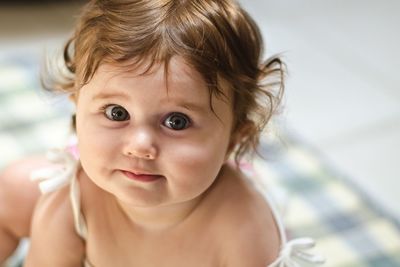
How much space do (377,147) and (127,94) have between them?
790 millimetres

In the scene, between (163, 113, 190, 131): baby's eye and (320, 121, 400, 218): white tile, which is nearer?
(163, 113, 190, 131): baby's eye

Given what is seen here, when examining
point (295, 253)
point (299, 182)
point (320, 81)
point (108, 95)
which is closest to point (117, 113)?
point (108, 95)

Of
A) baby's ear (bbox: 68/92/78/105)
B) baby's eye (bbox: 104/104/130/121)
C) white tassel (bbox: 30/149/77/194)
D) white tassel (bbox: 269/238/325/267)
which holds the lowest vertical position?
white tassel (bbox: 269/238/325/267)

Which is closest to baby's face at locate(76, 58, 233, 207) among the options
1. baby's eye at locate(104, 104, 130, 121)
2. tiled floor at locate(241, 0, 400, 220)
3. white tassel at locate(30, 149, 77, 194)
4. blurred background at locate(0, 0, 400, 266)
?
baby's eye at locate(104, 104, 130, 121)

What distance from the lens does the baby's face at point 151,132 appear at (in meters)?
0.62

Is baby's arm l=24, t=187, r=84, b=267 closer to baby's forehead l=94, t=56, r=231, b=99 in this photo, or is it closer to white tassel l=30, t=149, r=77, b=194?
white tassel l=30, t=149, r=77, b=194

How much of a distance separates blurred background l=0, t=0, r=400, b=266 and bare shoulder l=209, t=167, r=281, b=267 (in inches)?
9.5

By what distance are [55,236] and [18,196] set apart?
0.41 ft

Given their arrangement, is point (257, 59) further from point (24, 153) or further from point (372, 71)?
point (372, 71)

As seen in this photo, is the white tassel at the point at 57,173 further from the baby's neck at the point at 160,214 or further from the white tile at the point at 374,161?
the white tile at the point at 374,161

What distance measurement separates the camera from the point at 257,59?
2.29ft

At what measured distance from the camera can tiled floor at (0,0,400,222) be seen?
127 cm

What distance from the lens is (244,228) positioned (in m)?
0.75

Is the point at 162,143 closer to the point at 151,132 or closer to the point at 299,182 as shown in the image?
the point at 151,132
